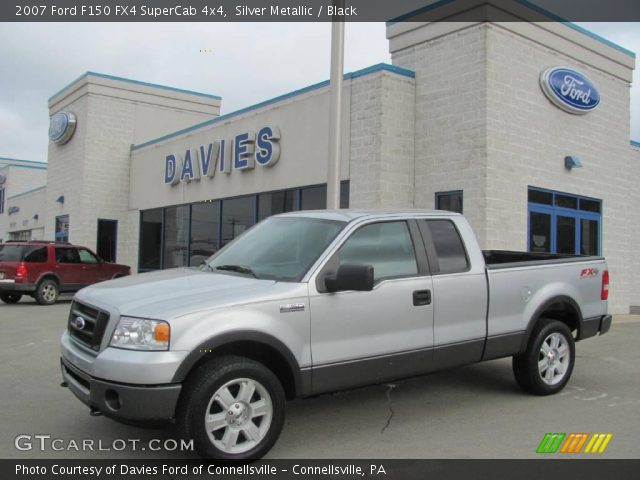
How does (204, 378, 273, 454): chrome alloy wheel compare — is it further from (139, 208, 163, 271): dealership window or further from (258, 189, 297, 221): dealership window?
(139, 208, 163, 271): dealership window

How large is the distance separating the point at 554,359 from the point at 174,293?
4099 millimetres

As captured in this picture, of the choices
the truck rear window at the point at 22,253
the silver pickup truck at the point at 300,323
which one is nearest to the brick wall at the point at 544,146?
the silver pickup truck at the point at 300,323

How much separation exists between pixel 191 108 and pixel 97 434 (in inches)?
818

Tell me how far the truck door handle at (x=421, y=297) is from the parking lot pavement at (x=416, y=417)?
3.52 feet

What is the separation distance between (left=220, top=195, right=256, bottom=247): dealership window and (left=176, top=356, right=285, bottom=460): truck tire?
11873mm

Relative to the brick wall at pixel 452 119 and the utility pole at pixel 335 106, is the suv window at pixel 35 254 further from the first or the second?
the brick wall at pixel 452 119

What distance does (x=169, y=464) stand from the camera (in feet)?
14.5

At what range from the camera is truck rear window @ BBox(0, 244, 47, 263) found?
Answer: 16.3 meters

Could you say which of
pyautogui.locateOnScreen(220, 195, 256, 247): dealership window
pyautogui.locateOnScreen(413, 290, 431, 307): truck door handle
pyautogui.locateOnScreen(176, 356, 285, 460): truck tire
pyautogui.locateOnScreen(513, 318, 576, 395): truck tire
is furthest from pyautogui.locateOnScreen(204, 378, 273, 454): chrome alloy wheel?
pyautogui.locateOnScreen(220, 195, 256, 247): dealership window

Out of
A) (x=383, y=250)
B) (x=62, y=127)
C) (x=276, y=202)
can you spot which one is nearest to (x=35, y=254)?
(x=276, y=202)

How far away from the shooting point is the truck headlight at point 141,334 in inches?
→ 161

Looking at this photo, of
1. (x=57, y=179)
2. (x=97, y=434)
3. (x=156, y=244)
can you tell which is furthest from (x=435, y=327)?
(x=57, y=179)

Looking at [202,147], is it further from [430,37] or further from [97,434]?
[97,434]

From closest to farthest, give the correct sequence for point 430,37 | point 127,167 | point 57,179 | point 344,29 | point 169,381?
point 169,381
point 344,29
point 430,37
point 127,167
point 57,179
